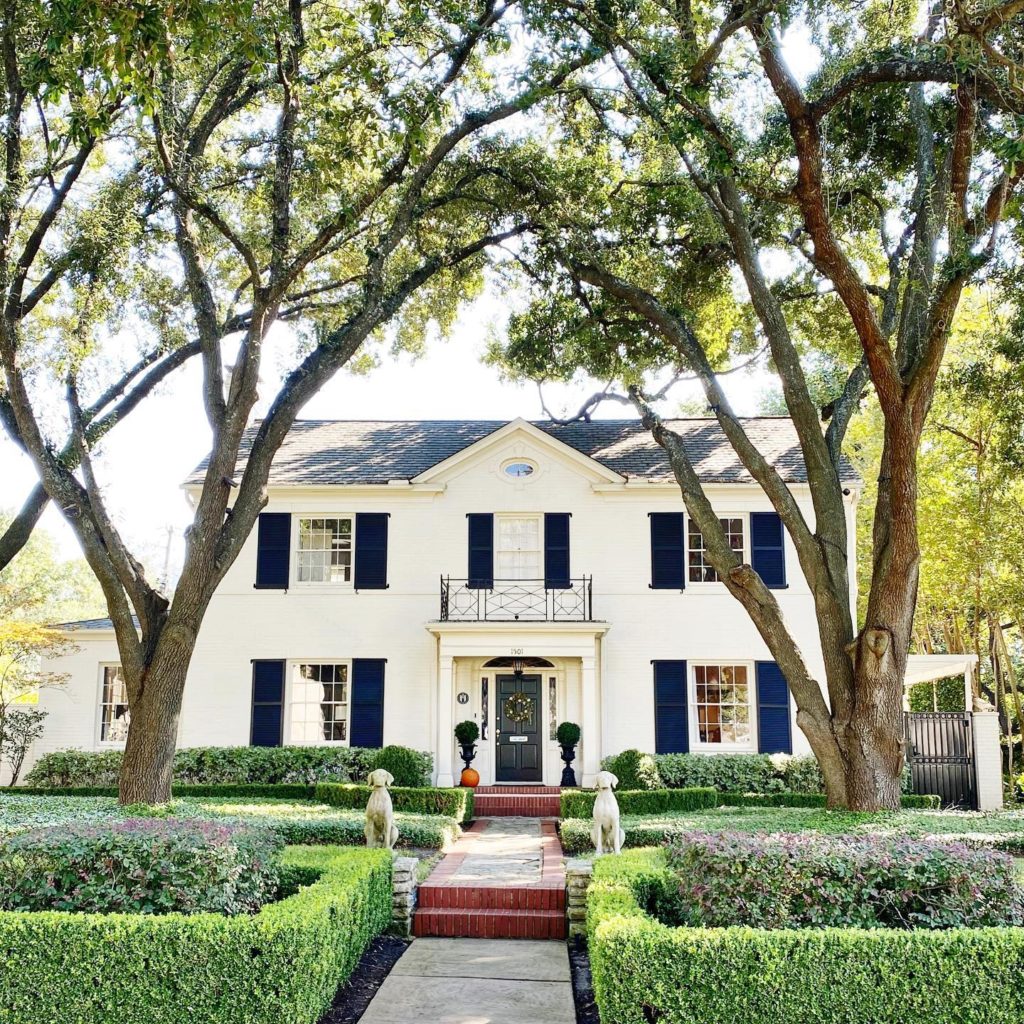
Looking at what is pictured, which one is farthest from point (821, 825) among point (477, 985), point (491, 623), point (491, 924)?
point (491, 623)

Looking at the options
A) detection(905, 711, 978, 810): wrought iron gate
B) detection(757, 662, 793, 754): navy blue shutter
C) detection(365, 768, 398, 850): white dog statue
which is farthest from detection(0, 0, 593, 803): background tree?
detection(905, 711, 978, 810): wrought iron gate

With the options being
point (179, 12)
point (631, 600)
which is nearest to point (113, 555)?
point (179, 12)

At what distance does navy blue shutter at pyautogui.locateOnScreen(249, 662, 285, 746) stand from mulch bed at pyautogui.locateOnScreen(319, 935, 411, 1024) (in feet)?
31.9

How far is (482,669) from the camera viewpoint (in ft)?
61.7

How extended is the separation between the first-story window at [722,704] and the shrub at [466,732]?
14.0 ft

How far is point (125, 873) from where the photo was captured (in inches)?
257

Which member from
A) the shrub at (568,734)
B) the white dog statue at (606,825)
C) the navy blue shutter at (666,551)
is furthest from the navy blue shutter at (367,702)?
the white dog statue at (606,825)

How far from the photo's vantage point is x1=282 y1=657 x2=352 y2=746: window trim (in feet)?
60.1

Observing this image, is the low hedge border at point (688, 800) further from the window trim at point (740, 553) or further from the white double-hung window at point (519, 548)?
the white double-hung window at point (519, 548)

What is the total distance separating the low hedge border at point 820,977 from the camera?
218 inches

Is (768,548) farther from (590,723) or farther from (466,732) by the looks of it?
(466,732)

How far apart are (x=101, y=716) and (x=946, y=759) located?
16.2 m

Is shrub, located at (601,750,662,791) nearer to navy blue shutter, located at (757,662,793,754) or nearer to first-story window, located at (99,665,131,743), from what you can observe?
navy blue shutter, located at (757,662,793,754)

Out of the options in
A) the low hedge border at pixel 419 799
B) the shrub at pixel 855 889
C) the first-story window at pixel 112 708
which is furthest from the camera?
the first-story window at pixel 112 708
